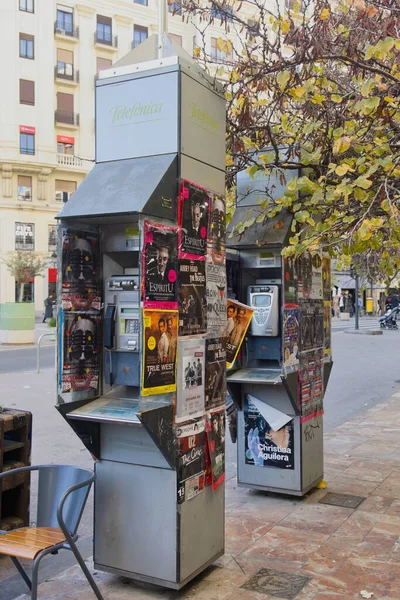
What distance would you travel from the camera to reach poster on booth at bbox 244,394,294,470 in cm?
522

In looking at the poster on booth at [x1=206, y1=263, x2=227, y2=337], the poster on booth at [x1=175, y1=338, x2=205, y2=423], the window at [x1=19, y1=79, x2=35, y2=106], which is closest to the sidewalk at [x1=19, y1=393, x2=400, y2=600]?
the poster on booth at [x1=175, y1=338, x2=205, y2=423]

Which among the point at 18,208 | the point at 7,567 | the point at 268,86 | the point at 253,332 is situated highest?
the point at 18,208

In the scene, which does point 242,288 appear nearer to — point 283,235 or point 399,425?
point 283,235

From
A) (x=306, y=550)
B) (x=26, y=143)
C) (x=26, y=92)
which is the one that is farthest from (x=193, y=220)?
(x=26, y=92)

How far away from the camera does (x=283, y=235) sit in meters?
5.05

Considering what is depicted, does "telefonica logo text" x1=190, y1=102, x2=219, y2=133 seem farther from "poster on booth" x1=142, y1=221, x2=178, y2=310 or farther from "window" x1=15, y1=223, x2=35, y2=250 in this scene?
"window" x1=15, y1=223, x2=35, y2=250

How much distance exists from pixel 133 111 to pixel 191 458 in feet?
Result: 6.91

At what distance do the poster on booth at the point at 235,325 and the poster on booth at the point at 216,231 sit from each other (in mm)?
479

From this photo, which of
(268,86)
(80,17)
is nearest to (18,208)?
(80,17)

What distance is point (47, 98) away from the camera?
1467 inches

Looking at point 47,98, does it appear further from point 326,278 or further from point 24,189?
point 326,278

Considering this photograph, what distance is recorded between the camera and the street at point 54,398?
177 inches

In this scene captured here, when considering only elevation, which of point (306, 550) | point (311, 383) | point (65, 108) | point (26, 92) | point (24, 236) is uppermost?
point (26, 92)

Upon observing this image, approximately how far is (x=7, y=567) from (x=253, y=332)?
102 inches
